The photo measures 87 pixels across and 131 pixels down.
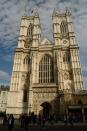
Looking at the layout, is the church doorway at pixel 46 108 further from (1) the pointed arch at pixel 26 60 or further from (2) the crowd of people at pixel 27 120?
(1) the pointed arch at pixel 26 60

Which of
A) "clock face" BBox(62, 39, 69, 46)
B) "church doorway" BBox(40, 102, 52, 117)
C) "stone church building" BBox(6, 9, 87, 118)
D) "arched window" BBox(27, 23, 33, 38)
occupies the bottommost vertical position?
"church doorway" BBox(40, 102, 52, 117)

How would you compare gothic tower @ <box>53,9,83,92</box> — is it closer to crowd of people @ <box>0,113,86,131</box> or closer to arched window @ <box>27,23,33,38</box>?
arched window @ <box>27,23,33,38</box>

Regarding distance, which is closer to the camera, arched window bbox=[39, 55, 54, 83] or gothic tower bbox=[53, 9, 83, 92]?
gothic tower bbox=[53, 9, 83, 92]

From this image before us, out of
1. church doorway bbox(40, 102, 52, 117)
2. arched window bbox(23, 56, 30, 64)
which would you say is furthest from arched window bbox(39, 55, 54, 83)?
church doorway bbox(40, 102, 52, 117)

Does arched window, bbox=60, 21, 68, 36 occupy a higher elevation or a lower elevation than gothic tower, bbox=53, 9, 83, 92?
higher

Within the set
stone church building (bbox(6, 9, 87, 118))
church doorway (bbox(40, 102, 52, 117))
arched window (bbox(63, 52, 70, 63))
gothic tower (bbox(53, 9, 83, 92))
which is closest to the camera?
stone church building (bbox(6, 9, 87, 118))

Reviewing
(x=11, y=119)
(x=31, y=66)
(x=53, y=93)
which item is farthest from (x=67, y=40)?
(x=11, y=119)

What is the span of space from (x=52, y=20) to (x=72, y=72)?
1627 centimetres

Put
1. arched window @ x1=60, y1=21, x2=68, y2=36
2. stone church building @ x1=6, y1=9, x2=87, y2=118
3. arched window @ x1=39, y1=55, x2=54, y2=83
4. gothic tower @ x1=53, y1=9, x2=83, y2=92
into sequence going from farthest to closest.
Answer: arched window @ x1=60, y1=21, x2=68, y2=36
arched window @ x1=39, y1=55, x2=54, y2=83
gothic tower @ x1=53, y1=9, x2=83, y2=92
stone church building @ x1=6, y1=9, x2=87, y2=118

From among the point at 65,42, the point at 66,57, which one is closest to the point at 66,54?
the point at 66,57

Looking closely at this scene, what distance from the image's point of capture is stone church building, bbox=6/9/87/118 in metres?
34.7

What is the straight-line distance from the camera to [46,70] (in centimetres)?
3934

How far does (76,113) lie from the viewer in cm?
2998

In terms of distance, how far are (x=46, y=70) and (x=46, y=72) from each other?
521mm
